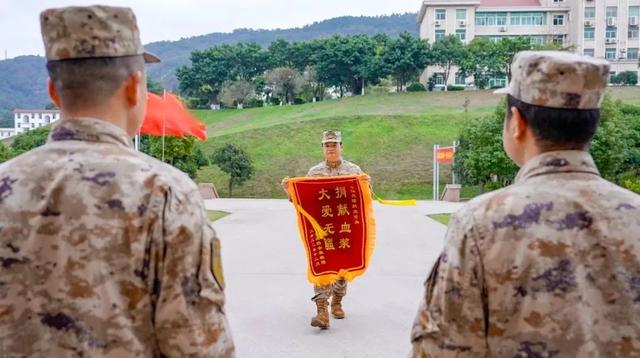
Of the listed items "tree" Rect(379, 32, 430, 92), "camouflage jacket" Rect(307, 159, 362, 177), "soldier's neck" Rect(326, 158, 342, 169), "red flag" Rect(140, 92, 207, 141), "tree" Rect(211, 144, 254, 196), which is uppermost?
"tree" Rect(379, 32, 430, 92)

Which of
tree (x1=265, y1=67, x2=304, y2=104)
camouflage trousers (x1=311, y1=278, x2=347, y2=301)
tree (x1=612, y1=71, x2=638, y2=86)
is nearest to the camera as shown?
camouflage trousers (x1=311, y1=278, x2=347, y2=301)

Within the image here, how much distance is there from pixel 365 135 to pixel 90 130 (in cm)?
4618

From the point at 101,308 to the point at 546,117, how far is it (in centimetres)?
131

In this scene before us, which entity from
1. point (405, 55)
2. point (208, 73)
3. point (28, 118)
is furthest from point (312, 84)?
point (28, 118)

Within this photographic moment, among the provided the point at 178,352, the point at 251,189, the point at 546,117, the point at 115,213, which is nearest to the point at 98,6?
the point at 115,213

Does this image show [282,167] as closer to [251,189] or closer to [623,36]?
[251,189]

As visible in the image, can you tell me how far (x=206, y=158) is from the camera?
37156 mm

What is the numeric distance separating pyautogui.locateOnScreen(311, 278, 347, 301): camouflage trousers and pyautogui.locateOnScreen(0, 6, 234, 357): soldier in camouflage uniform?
456 cm

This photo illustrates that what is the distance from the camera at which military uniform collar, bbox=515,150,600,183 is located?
214 cm

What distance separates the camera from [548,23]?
74250 mm

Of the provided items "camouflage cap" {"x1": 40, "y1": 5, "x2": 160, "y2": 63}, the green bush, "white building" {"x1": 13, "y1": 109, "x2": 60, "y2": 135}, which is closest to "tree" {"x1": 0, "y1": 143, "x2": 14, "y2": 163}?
"camouflage cap" {"x1": 40, "y1": 5, "x2": 160, "y2": 63}

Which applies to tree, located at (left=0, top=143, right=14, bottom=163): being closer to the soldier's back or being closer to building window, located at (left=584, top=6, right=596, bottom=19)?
the soldier's back

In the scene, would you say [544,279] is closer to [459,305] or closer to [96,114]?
[459,305]

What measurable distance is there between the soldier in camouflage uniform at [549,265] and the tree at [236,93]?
7337cm
